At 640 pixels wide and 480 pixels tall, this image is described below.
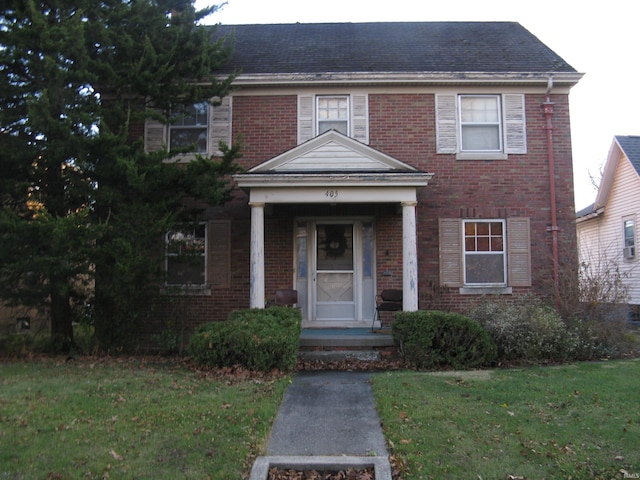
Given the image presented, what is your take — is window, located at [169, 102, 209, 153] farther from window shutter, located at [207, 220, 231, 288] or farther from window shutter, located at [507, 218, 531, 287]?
window shutter, located at [507, 218, 531, 287]

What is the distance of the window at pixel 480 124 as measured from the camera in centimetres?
1145

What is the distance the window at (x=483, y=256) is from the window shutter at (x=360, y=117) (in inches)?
115

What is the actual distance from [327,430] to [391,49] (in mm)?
10086

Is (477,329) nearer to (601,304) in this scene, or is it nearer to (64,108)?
(601,304)

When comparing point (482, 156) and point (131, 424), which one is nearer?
point (131, 424)

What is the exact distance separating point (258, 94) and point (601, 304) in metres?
8.23

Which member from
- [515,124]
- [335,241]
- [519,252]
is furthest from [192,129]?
[519,252]

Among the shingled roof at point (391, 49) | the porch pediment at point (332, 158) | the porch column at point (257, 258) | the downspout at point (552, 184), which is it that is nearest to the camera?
the porch column at point (257, 258)

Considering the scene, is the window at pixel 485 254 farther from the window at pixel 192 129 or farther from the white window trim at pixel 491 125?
the window at pixel 192 129

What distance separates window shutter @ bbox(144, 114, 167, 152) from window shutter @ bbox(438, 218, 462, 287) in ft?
20.9

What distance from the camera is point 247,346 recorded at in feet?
25.3

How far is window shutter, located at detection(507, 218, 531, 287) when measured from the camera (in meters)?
11.1

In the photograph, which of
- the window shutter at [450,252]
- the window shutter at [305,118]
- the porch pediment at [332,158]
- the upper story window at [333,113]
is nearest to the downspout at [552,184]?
the window shutter at [450,252]

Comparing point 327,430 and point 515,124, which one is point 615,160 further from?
point 327,430
